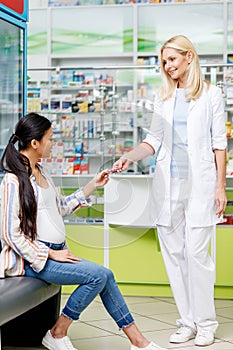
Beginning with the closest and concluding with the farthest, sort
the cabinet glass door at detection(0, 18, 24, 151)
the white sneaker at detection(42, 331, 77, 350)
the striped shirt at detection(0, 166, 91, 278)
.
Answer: the striped shirt at detection(0, 166, 91, 278)
the white sneaker at detection(42, 331, 77, 350)
the cabinet glass door at detection(0, 18, 24, 151)

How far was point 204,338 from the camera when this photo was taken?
3.51 meters

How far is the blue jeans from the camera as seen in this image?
3.03 m

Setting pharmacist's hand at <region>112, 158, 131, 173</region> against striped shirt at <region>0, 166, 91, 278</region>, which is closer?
striped shirt at <region>0, 166, 91, 278</region>

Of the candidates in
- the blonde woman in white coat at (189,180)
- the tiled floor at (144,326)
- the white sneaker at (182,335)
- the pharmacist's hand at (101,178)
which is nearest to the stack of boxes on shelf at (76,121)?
the tiled floor at (144,326)

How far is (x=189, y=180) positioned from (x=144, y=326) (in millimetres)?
911

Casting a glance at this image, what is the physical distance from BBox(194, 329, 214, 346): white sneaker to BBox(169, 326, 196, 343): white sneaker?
0.06 metres

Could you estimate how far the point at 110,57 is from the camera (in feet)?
25.9

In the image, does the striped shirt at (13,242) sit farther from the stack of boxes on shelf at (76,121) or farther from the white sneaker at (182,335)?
the stack of boxes on shelf at (76,121)

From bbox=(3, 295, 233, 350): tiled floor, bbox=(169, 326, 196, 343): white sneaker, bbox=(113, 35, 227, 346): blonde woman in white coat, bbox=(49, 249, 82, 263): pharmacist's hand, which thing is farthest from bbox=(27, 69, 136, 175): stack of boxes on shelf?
bbox=(49, 249, 82, 263): pharmacist's hand

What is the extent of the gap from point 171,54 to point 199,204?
29.5 inches

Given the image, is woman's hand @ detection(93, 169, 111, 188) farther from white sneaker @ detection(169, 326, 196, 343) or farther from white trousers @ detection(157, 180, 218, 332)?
white sneaker @ detection(169, 326, 196, 343)

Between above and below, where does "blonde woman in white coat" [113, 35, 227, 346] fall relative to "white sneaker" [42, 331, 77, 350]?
above

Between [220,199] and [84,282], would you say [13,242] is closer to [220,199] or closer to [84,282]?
[84,282]

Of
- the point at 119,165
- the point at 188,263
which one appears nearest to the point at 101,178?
the point at 119,165
